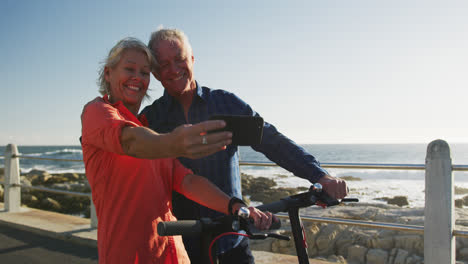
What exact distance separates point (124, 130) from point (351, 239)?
750 cm

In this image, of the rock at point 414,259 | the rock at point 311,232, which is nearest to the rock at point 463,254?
the rock at point 414,259

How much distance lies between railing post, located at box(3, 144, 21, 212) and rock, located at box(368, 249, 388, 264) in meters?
6.06

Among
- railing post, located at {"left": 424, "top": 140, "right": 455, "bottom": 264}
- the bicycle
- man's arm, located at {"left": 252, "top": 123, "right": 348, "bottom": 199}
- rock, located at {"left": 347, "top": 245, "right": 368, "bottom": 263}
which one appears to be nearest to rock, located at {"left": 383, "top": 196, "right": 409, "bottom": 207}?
rock, located at {"left": 347, "top": 245, "right": 368, "bottom": 263}

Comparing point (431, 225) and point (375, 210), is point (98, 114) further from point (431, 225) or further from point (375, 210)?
point (375, 210)

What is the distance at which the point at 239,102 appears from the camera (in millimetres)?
2271

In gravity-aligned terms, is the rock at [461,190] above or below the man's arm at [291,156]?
below

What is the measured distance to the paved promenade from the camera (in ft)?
13.4

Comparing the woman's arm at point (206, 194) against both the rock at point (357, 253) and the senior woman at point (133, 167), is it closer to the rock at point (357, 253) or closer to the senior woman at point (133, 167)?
the senior woman at point (133, 167)

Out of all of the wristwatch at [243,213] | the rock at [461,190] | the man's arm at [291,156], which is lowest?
the rock at [461,190]

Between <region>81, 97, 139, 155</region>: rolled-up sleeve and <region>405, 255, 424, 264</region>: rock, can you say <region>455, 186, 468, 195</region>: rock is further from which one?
<region>81, 97, 139, 155</region>: rolled-up sleeve

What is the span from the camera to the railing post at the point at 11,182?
6281mm

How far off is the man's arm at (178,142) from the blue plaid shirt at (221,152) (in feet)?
3.33

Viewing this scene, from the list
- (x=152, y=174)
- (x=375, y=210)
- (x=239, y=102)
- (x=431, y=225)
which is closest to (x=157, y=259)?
(x=152, y=174)

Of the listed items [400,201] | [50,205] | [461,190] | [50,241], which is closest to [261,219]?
[50,241]
